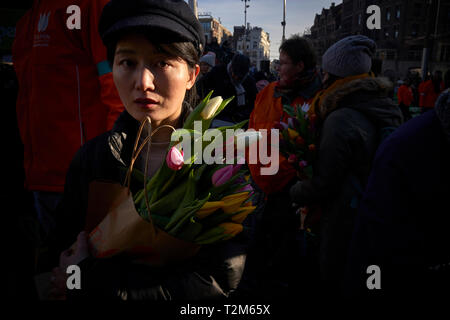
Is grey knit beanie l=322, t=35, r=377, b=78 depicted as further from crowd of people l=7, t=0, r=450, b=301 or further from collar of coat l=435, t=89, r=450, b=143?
collar of coat l=435, t=89, r=450, b=143


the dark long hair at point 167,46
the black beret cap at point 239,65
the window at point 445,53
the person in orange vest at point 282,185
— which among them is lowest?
the person in orange vest at point 282,185

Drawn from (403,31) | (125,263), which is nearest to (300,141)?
(125,263)

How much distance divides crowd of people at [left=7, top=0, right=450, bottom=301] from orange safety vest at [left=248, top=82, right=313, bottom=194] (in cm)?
1

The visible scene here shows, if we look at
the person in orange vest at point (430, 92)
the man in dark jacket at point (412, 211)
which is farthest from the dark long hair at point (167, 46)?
the person in orange vest at point (430, 92)

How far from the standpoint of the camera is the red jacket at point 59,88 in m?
1.92

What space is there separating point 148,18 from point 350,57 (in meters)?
1.70

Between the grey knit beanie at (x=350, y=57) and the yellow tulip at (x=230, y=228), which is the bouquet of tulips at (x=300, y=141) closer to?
the grey knit beanie at (x=350, y=57)

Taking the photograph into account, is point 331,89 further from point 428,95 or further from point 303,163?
point 428,95

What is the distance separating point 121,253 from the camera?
36.1 inches

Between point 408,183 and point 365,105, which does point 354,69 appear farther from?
point 408,183

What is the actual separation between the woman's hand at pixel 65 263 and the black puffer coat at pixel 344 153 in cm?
156

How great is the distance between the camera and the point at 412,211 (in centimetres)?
125
